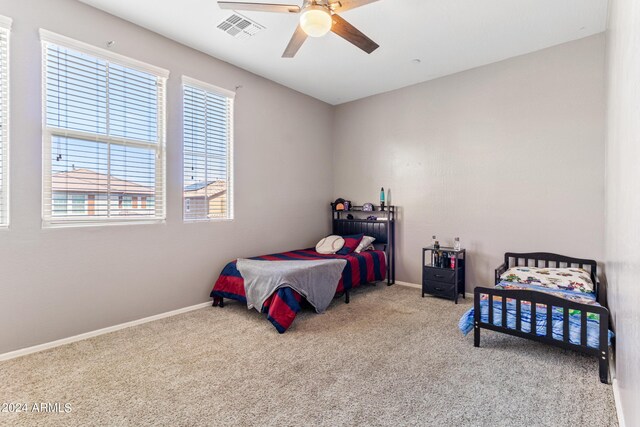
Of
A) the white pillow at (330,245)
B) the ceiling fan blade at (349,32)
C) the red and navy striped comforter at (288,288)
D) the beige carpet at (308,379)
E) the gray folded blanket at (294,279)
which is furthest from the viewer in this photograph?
the white pillow at (330,245)

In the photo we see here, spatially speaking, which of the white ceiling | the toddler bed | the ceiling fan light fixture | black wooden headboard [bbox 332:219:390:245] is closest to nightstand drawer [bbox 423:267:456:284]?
the toddler bed

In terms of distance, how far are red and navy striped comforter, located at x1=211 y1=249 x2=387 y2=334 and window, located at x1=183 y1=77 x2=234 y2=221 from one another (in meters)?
0.77

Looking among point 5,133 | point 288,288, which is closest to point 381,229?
point 288,288

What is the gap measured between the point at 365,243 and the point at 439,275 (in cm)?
111

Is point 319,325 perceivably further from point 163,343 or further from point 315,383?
point 163,343

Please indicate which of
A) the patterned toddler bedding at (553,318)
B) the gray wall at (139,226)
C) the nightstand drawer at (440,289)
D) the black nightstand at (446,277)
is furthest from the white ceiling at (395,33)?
the nightstand drawer at (440,289)

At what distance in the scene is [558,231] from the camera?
11.7ft

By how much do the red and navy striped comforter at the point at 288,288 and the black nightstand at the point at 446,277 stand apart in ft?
2.26

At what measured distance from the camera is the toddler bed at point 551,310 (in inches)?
88.2

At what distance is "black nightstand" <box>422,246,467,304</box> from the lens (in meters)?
4.00

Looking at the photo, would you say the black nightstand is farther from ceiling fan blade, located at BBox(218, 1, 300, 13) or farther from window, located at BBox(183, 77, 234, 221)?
ceiling fan blade, located at BBox(218, 1, 300, 13)

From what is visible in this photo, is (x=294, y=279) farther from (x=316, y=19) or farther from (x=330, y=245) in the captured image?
(x=316, y=19)

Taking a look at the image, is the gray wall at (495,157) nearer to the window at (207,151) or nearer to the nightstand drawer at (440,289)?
the nightstand drawer at (440,289)

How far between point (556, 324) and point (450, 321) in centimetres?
103
